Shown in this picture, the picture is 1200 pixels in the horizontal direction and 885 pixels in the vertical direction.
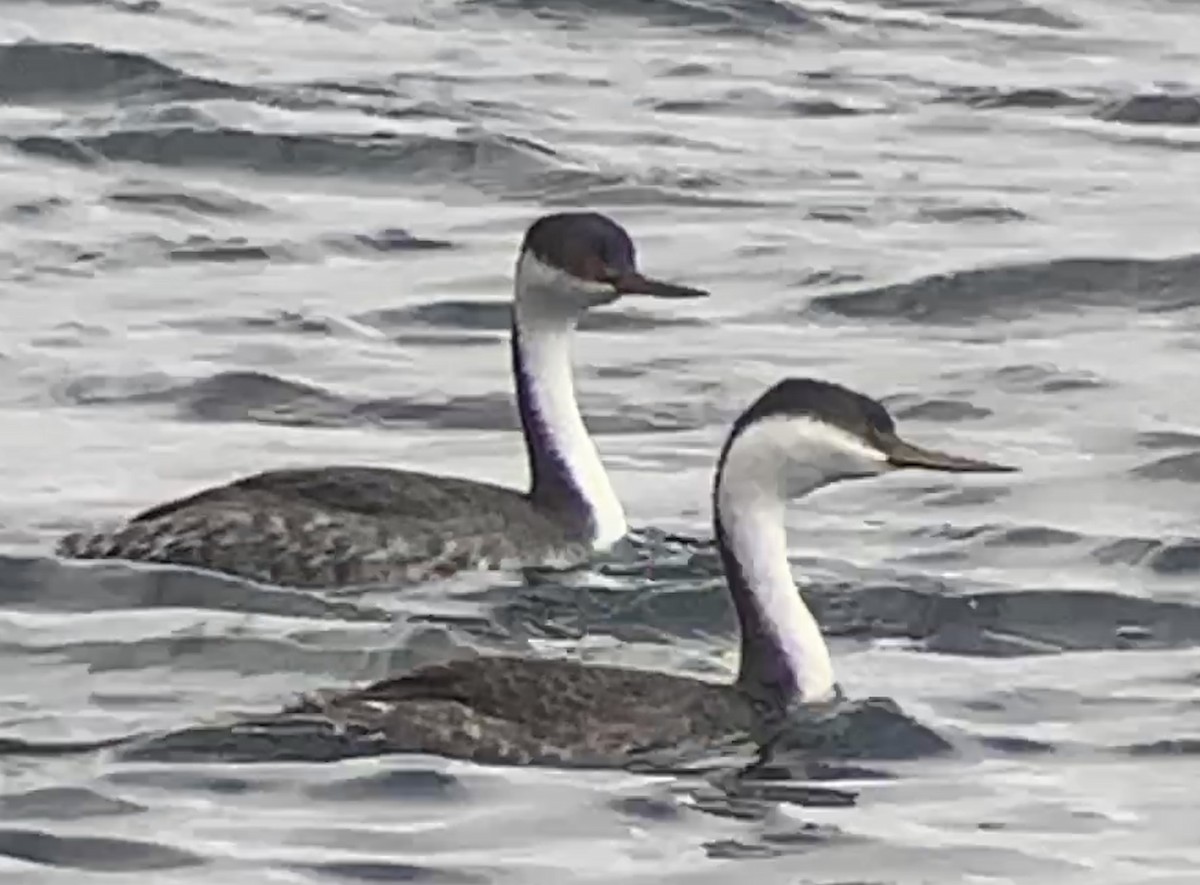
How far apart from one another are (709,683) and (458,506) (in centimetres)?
217

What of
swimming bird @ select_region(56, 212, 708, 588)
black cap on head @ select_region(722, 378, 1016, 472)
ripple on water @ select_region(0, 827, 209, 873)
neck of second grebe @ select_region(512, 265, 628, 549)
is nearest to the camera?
ripple on water @ select_region(0, 827, 209, 873)

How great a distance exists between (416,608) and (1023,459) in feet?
10.6

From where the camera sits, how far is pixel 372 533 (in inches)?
639

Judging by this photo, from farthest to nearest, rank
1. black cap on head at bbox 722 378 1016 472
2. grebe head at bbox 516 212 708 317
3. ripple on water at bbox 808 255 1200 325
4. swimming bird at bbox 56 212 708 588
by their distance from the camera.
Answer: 1. ripple on water at bbox 808 255 1200 325
2. grebe head at bbox 516 212 708 317
3. swimming bird at bbox 56 212 708 588
4. black cap on head at bbox 722 378 1016 472

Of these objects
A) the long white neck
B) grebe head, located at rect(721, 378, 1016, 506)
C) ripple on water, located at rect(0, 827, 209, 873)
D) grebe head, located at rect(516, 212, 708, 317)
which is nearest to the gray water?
ripple on water, located at rect(0, 827, 209, 873)

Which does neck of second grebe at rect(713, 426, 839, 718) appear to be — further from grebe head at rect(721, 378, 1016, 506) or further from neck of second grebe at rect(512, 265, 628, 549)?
neck of second grebe at rect(512, 265, 628, 549)

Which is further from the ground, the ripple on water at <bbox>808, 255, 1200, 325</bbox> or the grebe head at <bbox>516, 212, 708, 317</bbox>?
the grebe head at <bbox>516, 212, 708, 317</bbox>

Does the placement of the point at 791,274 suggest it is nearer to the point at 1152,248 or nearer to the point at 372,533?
the point at 1152,248

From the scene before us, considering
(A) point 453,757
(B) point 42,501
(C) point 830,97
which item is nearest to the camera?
(A) point 453,757

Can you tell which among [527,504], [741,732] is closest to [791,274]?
[527,504]

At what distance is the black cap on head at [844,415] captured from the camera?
1434cm

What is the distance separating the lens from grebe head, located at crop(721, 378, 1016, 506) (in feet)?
47.1

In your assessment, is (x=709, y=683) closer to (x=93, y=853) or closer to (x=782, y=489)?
(x=782, y=489)

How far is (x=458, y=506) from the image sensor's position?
53.8 ft
